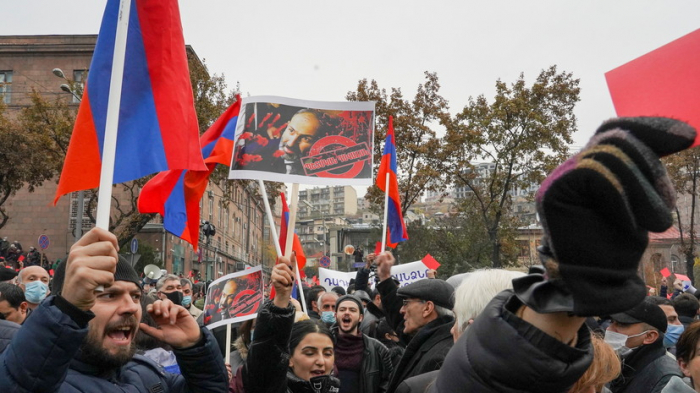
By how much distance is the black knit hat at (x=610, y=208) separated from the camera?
952 mm

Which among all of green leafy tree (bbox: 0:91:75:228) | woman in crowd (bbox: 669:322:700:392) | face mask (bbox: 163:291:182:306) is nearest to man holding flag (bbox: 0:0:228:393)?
woman in crowd (bbox: 669:322:700:392)

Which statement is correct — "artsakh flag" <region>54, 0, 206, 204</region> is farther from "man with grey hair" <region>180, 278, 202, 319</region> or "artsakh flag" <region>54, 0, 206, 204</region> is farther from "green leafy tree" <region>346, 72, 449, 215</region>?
"green leafy tree" <region>346, 72, 449, 215</region>

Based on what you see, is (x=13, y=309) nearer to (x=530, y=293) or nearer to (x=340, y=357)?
(x=340, y=357)

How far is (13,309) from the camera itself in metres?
5.39

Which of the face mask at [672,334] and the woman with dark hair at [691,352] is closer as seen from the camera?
the woman with dark hair at [691,352]

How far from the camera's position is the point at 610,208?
0.97 meters

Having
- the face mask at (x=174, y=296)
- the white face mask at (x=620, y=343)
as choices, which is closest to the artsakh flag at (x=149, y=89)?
the white face mask at (x=620, y=343)

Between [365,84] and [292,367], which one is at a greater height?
[365,84]

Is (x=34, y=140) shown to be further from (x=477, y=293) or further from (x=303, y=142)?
(x=477, y=293)

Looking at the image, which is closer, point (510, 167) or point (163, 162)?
point (163, 162)

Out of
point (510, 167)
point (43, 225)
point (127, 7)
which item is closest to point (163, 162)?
point (127, 7)

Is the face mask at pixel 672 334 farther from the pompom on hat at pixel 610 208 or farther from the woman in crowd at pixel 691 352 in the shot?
the pompom on hat at pixel 610 208

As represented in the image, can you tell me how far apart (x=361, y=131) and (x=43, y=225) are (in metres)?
36.9

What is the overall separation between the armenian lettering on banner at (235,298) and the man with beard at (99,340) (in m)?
2.64
